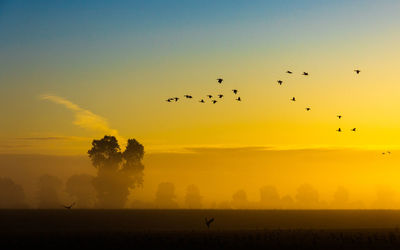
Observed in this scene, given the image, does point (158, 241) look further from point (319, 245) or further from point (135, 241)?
point (319, 245)

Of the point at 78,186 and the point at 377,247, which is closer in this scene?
the point at 377,247

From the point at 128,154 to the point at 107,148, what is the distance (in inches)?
183

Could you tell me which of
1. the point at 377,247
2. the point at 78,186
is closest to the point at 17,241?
the point at 377,247

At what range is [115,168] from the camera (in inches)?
5261

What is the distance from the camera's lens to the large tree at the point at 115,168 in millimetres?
133375

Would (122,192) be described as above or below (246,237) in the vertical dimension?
above

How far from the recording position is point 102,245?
4950 cm

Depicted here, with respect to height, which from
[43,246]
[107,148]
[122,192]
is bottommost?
[43,246]

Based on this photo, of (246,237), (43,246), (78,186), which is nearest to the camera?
(43,246)

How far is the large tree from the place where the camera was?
133 metres

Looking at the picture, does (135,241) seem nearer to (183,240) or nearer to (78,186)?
(183,240)

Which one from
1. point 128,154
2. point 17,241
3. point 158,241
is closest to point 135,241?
point 158,241

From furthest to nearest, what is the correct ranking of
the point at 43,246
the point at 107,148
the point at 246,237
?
the point at 107,148, the point at 246,237, the point at 43,246

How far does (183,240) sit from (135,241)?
13.7 ft
